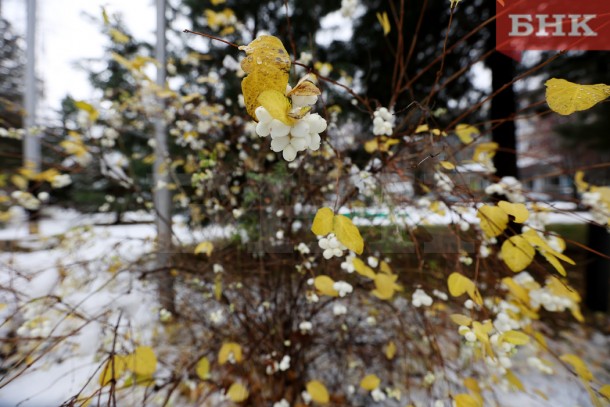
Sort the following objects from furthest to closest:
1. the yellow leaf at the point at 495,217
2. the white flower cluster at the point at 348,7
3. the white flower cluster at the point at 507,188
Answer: the white flower cluster at the point at 348,7 → the white flower cluster at the point at 507,188 → the yellow leaf at the point at 495,217

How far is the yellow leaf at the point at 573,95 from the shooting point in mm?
552

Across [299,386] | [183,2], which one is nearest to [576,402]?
[299,386]

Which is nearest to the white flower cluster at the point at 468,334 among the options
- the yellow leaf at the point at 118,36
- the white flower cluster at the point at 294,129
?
the white flower cluster at the point at 294,129

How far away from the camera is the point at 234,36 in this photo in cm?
255

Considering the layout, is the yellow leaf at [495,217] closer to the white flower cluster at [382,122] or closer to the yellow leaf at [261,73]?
the white flower cluster at [382,122]

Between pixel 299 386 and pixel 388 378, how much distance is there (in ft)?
1.97

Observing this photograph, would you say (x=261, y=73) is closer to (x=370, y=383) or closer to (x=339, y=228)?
(x=339, y=228)

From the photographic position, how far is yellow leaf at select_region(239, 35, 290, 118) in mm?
491

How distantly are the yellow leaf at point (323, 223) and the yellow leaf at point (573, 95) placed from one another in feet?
1.70

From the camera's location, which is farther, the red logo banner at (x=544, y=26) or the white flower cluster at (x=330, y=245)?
the red logo banner at (x=544, y=26)

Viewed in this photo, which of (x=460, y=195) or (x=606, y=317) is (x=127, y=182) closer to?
(x=460, y=195)

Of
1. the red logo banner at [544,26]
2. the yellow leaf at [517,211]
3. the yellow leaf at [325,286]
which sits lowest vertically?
the yellow leaf at [325,286]

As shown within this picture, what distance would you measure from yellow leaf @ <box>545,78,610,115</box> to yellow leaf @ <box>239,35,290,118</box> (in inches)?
21.3

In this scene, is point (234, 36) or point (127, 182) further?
point (234, 36)
